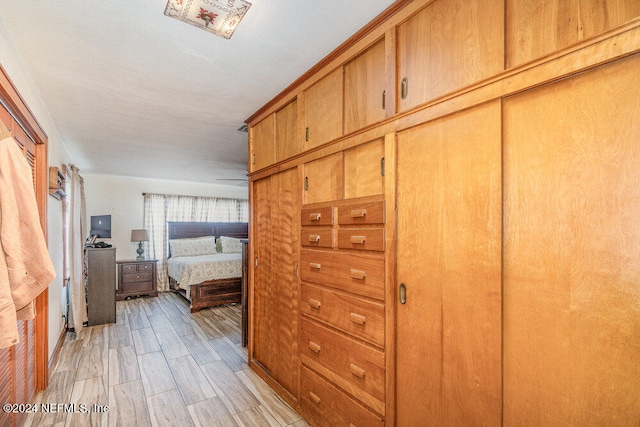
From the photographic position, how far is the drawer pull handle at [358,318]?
160cm

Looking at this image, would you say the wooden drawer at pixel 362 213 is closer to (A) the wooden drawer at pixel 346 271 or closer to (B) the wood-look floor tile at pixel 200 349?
(A) the wooden drawer at pixel 346 271

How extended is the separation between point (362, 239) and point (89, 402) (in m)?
2.49

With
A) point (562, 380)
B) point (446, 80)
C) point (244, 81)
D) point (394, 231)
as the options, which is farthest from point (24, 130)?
point (562, 380)

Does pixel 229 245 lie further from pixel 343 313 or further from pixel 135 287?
pixel 343 313

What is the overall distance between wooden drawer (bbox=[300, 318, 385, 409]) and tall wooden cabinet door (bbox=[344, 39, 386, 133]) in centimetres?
124

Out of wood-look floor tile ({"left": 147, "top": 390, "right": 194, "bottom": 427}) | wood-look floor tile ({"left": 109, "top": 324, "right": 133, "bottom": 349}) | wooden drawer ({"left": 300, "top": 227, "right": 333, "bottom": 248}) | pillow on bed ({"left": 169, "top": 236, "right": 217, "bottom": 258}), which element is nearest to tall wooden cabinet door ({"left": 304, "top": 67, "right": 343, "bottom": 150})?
wooden drawer ({"left": 300, "top": 227, "right": 333, "bottom": 248})

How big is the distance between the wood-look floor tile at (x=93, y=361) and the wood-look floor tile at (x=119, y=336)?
0.32 ft

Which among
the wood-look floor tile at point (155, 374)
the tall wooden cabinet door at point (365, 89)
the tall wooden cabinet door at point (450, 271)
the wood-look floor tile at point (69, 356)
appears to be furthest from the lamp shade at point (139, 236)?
the tall wooden cabinet door at point (450, 271)

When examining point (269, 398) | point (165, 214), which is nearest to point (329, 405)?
point (269, 398)

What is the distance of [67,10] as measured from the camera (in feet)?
4.69

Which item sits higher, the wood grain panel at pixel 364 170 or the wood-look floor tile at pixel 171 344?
the wood grain panel at pixel 364 170

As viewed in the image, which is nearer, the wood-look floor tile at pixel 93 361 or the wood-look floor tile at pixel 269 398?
the wood-look floor tile at pixel 269 398

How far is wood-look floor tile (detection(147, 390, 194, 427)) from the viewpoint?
204 centimetres

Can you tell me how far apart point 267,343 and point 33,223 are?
6.27 feet
